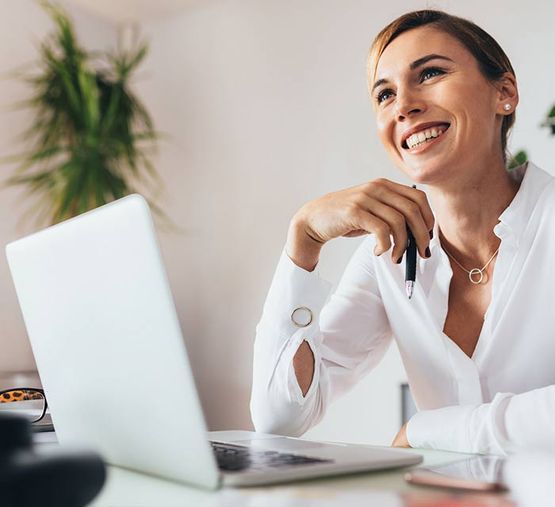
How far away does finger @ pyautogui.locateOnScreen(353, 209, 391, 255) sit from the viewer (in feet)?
3.43

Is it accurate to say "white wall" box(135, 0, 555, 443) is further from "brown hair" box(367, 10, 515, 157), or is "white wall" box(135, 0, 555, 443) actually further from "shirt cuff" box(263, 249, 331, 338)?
"shirt cuff" box(263, 249, 331, 338)

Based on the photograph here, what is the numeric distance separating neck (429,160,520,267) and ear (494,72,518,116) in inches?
4.8

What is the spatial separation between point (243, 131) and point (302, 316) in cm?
230

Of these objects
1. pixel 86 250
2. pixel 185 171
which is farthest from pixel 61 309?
pixel 185 171

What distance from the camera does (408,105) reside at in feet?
4.74

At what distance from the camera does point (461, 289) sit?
1458 mm

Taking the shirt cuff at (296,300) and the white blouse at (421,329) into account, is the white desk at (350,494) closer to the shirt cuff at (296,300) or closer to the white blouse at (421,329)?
the white blouse at (421,329)

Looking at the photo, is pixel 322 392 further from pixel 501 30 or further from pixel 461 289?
pixel 501 30

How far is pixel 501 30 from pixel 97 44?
6.31 feet

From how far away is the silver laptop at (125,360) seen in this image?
0.58m

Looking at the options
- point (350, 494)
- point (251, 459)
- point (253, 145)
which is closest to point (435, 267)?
point (251, 459)

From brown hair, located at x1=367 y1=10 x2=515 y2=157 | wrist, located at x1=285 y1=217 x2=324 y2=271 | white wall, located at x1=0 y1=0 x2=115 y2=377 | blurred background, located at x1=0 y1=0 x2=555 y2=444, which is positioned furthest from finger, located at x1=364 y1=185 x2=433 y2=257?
white wall, located at x1=0 y1=0 x2=115 y2=377

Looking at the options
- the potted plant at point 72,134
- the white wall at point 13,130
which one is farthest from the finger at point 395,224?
the white wall at point 13,130

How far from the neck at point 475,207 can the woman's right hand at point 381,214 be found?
0.36 meters
